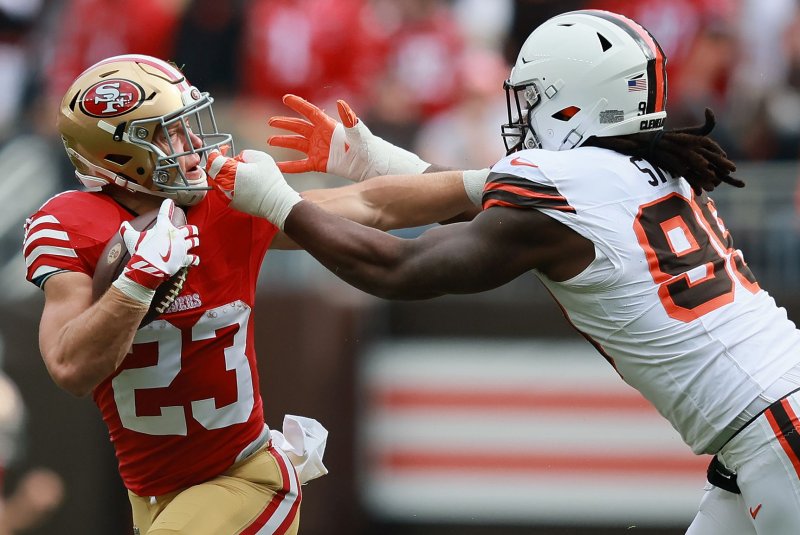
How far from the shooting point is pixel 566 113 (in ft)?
12.5

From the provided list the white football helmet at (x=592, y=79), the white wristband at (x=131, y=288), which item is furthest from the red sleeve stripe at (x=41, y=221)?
the white football helmet at (x=592, y=79)

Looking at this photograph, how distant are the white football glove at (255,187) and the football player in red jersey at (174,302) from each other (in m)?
0.02

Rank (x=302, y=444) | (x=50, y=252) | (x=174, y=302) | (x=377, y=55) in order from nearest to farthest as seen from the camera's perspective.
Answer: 1. (x=50, y=252)
2. (x=174, y=302)
3. (x=302, y=444)
4. (x=377, y=55)

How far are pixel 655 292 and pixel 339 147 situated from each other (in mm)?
1288

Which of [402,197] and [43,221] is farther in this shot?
[402,197]

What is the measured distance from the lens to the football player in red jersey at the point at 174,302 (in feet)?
12.4

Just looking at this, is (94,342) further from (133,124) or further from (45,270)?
(133,124)

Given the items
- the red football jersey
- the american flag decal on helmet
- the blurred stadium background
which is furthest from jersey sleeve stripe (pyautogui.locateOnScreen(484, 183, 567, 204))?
the blurred stadium background

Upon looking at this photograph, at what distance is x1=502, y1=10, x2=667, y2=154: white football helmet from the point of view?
3.75 meters

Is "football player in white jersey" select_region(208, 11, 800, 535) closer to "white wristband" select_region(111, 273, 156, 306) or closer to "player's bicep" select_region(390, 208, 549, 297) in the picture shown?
"player's bicep" select_region(390, 208, 549, 297)

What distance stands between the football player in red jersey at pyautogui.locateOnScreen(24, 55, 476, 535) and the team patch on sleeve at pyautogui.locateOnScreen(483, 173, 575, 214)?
714 millimetres

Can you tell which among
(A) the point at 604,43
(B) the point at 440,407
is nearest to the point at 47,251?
(A) the point at 604,43

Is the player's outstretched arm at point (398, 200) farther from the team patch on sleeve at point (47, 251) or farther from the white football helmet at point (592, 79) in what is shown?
the team patch on sleeve at point (47, 251)

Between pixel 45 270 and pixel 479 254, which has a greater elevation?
pixel 479 254
